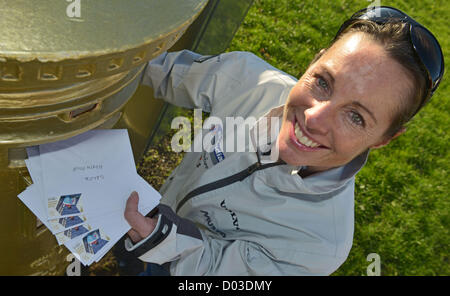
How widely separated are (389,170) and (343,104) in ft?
9.13

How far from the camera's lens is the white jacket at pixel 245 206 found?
5.68 ft

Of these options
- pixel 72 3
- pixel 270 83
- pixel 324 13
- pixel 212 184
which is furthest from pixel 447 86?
pixel 72 3

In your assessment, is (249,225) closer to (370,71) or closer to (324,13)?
(370,71)

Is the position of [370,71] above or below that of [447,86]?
above

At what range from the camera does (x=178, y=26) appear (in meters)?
1.13

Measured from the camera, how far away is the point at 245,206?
6.03 ft

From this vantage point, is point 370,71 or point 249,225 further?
point 249,225

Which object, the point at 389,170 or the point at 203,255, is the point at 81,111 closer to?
the point at 203,255

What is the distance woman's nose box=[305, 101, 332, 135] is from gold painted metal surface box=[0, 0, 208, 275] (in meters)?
0.56

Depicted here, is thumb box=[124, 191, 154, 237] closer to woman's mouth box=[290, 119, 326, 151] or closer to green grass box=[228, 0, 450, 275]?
woman's mouth box=[290, 119, 326, 151]

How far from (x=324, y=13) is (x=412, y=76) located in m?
3.97

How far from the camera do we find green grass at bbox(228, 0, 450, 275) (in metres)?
3.58

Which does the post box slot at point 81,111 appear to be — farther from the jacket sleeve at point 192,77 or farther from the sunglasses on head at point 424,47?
the sunglasses on head at point 424,47
